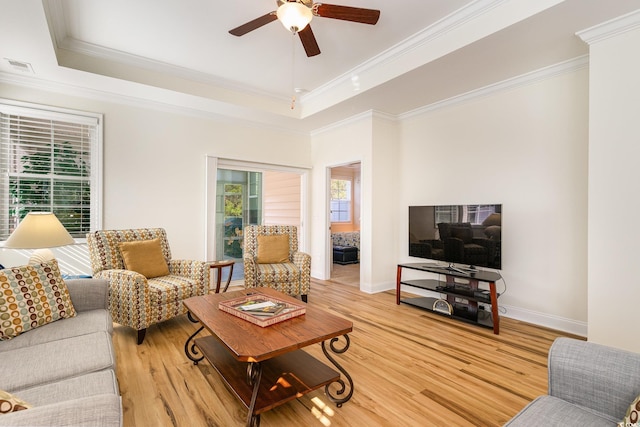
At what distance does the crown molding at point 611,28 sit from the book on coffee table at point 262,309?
123 inches

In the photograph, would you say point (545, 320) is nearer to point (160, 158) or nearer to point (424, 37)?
point (424, 37)

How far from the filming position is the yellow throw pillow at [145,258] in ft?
10.1

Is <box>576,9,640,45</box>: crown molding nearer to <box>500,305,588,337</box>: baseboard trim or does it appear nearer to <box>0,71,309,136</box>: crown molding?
<box>500,305,588,337</box>: baseboard trim

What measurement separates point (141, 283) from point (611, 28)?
4361 mm

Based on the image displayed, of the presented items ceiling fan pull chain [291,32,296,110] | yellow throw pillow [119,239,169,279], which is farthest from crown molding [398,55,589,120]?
yellow throw pillow [119,239,169,279]

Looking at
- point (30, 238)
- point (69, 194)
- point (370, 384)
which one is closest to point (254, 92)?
point (69, 194)

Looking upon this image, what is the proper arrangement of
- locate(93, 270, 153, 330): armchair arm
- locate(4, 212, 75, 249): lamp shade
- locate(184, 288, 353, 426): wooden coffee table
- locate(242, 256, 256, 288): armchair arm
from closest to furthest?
locate(184, 288, 353, 426): wooden coffee table, locate(4, 212, 75, 249): lamp shade, locate(93, 270, 153, 330): armchair arm, locate(242, 256, 256, 288): armchair arm

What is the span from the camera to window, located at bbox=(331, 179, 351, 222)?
9.18 metres

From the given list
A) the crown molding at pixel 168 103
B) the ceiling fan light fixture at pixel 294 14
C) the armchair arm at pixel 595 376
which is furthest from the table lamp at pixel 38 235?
the armchair arm at pixel 595 376

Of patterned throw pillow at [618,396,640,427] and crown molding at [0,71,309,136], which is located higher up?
crown molding at [0,71,309,136]

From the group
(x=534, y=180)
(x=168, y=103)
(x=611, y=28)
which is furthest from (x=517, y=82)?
(x=168, y=103)

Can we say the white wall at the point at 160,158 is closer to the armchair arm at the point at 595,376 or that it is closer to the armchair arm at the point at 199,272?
the armchair arm at the point at 199,272

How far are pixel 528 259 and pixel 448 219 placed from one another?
0.90m

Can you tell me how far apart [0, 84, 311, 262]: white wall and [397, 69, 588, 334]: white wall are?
3130 millimetres
